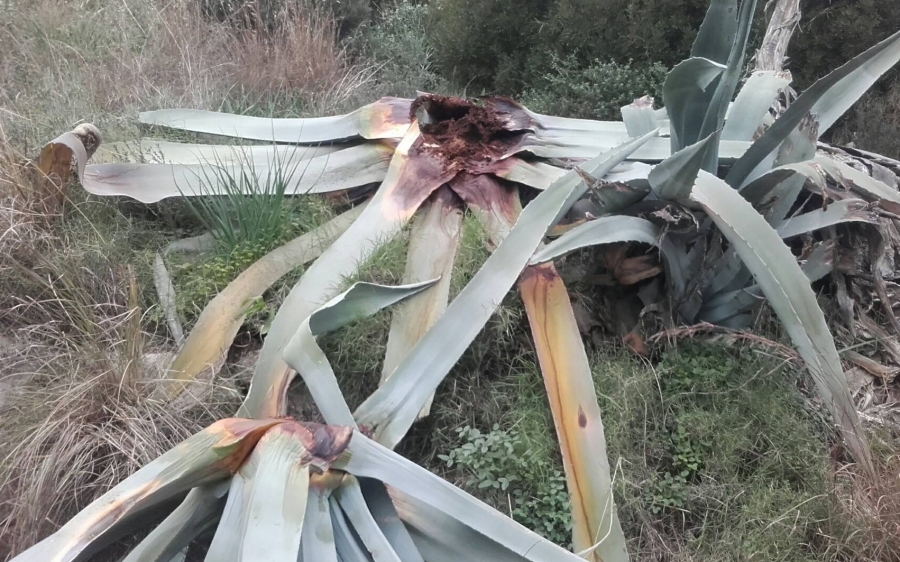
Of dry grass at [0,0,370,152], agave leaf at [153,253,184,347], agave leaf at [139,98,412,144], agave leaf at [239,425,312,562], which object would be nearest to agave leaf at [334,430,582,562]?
agave leaf at [239,425,312,562]

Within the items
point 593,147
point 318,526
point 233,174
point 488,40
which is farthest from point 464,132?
point 488,40

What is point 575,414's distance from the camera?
74.6 inches

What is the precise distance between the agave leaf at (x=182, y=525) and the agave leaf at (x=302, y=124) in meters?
1.69

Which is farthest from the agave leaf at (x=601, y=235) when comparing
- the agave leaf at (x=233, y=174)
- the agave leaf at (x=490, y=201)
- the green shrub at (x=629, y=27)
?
the green shrub at (x=629, y=27)

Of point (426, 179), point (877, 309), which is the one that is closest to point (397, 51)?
point (426, 179)

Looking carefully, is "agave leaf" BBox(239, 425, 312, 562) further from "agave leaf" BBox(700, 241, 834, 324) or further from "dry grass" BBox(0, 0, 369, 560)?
"agave leaf" BBox(700, 241, 834, 324)

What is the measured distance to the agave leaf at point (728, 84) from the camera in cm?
185

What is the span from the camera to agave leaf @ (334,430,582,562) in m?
1.45

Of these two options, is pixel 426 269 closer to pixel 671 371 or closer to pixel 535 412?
pixel 535 412

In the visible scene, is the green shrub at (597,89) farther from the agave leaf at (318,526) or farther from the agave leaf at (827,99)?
the agave leaf at (318,526)

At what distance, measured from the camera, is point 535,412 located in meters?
2.09

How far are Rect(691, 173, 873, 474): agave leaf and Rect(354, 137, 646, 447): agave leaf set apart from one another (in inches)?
19.3

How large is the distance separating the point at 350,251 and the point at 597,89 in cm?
281

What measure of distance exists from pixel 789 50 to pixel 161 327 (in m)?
4.32
